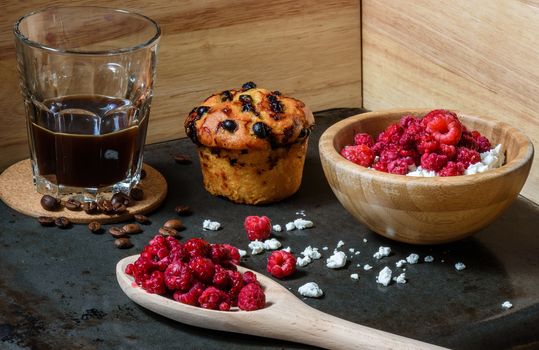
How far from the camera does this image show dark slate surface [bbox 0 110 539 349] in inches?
43.0

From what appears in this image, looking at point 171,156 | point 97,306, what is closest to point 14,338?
point 97,306

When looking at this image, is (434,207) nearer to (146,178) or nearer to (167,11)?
(146,178)

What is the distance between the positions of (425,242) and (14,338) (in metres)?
0.51

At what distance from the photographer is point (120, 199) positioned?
1.39 meters

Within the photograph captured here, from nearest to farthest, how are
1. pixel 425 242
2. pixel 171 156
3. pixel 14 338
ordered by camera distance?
1. pixel 14 338
2. pixel 425 242
3. pixel 171 156

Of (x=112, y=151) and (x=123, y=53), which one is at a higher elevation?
(x=123, y=53)

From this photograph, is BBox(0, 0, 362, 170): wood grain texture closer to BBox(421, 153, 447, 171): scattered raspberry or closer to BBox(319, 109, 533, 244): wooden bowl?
BBox(319, 109, 533, 244): wooden bowl

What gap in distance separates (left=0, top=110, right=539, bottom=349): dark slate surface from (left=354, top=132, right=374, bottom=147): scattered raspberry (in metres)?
0.13

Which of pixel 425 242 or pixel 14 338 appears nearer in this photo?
pixel 14 338

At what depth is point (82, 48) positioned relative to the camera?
148 cm

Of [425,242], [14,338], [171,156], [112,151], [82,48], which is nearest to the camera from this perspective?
[14,338]

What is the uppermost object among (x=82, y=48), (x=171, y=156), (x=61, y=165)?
(x=82, y=48)

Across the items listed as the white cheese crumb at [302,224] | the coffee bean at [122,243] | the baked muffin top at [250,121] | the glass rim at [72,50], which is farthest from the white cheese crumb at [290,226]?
the glass rim at [72,50]

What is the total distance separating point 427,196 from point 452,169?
63mm
